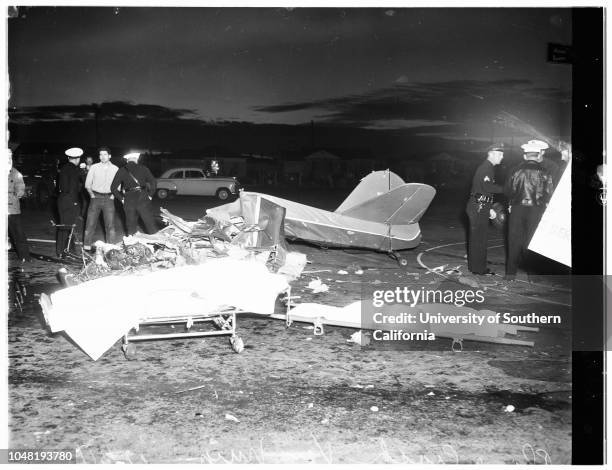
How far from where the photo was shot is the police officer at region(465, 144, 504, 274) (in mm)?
7969

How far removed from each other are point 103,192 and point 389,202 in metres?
4.82

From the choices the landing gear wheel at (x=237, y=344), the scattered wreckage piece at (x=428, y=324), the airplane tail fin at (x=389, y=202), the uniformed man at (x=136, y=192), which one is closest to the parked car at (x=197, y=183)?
the uniformed man at (x=136, y=192)

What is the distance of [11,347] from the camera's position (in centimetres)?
505

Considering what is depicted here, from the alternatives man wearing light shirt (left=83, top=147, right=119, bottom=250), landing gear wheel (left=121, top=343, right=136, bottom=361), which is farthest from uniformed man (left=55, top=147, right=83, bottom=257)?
landing gear wheel (left=121, top=343, right=136, bottom=361)

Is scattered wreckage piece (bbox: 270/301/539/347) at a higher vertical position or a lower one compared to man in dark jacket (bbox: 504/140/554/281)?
lower

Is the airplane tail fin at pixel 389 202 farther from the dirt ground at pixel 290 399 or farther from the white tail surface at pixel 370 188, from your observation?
the dirt ground at pixel 290 399

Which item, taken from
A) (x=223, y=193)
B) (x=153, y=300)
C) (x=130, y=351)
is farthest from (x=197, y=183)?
(x=153, y=300)

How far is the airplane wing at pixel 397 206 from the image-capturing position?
8.89 m

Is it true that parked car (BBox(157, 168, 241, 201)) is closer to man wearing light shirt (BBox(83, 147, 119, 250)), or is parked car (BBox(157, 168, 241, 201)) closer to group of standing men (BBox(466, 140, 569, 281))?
man wearing light shirt (BBox(83, 147, 119, 250))

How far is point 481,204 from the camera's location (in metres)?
8.10

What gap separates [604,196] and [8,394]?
4092 mm

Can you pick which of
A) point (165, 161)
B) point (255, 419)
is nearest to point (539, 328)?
point (255, 419)

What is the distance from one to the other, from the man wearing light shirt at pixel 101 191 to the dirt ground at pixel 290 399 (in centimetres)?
351

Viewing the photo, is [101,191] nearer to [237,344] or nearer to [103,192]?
[103,192]
